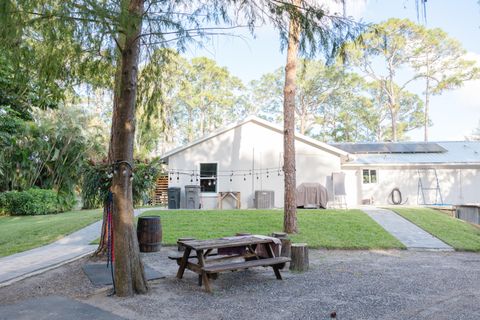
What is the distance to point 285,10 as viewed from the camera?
5.08 metres

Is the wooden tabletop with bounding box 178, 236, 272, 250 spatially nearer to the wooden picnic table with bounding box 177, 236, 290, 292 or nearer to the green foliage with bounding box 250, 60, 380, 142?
the wooden picnic table with bounding box 177, 236, 290, 292

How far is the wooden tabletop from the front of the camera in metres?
5.32

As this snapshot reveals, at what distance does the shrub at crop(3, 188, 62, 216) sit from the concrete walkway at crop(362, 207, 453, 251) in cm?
1407

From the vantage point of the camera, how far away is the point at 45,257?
24.4 ft

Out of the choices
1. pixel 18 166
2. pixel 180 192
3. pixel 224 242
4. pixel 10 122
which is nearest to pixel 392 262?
pixel 224 242

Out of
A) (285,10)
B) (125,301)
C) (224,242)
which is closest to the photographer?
(125,301)

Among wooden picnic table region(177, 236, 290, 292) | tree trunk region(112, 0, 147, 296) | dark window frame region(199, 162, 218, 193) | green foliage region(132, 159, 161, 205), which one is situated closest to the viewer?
tree trunk region(112, 0, 147, 296)

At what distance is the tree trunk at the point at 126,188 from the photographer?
487 centimetres

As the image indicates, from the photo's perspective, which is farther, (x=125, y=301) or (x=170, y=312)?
(x=125, y=301)

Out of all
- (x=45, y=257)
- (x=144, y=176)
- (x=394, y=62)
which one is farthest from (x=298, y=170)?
(x=394, y=62)

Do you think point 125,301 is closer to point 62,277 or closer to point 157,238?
point 62,277

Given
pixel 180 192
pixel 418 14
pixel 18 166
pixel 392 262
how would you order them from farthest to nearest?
pixel 18 166 → pixel 180 192 → pixel 392 262 → pixel 418 14

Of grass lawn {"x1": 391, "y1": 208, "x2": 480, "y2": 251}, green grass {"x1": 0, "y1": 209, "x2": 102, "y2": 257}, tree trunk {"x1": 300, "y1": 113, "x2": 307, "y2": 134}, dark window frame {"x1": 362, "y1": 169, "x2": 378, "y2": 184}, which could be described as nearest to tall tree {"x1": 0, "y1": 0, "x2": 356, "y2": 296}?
green grass {"x1": 0, "y1": 209, "x2": 102, "y2": 257}

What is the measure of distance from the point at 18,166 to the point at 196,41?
671 inches
